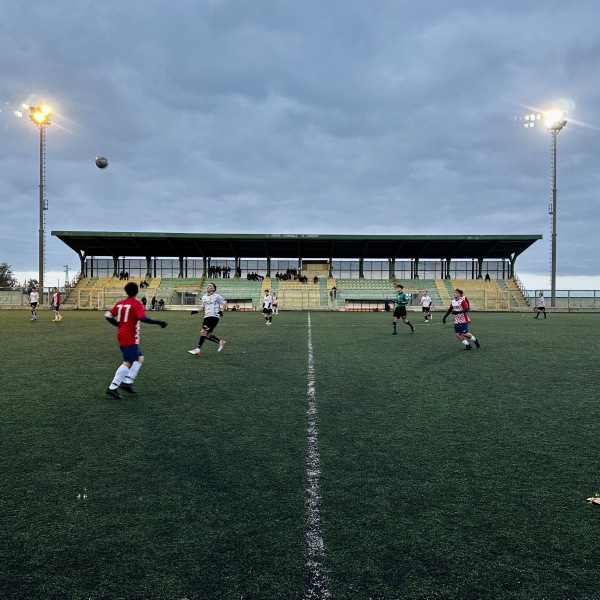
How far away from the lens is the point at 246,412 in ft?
22.7

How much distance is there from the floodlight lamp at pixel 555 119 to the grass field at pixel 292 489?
159ft

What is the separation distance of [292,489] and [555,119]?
5527 centimetres

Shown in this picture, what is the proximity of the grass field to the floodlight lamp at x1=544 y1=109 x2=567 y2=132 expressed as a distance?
4859cm

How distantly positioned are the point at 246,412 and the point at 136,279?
54.7 m

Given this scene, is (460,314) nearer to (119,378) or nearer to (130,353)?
(130,353)

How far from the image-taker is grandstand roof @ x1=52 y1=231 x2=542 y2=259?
53.7 m

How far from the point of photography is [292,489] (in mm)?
4199

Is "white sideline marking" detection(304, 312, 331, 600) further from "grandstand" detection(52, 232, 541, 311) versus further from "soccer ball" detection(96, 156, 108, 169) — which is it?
"grandstand" detection(52, 232, 541, 311)

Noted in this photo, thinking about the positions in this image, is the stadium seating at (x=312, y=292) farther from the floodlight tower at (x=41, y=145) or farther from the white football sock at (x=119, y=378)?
the white football sock at (x=119, y=378)

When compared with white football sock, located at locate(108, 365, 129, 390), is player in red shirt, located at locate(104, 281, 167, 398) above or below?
above

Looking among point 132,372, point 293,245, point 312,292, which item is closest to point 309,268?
point 293,245

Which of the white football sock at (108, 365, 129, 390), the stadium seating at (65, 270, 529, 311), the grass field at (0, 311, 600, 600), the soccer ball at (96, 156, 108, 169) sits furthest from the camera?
the stadium seating at (65, 270, 529, 311)

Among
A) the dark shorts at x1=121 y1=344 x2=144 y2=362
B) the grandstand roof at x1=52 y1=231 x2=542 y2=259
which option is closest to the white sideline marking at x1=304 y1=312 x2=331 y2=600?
the dark shorts at x1=121 y1=344 x2=144 y2=362

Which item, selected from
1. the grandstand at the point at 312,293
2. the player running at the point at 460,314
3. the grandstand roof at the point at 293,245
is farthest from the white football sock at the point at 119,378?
the grandstand roof at the point at 293,245
